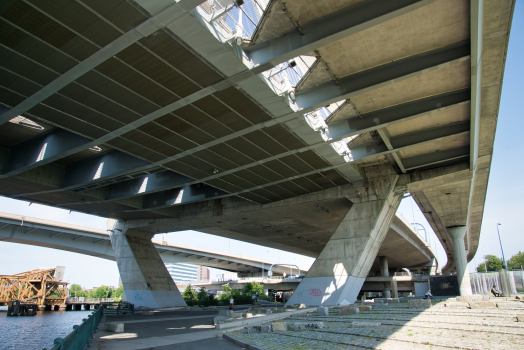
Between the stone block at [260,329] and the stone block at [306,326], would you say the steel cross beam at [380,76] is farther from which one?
the stone block at [260,329]

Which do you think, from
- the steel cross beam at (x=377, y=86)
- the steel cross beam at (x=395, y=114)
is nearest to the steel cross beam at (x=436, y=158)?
the steel cross beam at (x=395, y=114)

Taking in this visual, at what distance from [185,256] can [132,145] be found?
56.5 m

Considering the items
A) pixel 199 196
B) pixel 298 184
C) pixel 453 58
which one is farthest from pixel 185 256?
pixel 453 58

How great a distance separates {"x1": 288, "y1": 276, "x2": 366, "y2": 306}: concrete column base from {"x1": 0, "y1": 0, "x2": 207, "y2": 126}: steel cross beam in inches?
883

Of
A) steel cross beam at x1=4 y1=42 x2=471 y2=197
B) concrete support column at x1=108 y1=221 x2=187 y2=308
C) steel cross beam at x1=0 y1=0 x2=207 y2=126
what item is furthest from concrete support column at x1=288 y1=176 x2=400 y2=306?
steel cross beam at x1=0 y1=0 x2=207 y2=126

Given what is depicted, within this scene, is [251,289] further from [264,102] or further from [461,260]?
[264,102]

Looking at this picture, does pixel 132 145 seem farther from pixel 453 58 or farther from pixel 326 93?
pixel 453 58

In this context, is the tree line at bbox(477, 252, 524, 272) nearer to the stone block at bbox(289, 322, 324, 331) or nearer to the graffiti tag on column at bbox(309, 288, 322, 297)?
the graffiti tag on column at bbox(309, 288, 322, 297)

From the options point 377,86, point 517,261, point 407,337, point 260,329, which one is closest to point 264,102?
point 377,86

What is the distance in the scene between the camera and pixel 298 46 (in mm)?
12898

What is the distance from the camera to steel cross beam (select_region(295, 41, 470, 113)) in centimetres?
1417

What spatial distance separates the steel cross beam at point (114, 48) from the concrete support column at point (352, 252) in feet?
70.8

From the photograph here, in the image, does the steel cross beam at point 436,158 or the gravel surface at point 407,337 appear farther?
the steel cross beam at point 436,158

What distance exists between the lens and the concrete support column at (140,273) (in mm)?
41438
